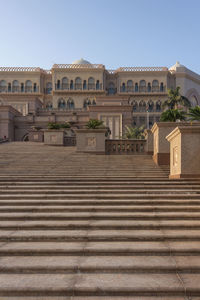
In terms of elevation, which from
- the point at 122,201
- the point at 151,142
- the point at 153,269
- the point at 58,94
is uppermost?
the point at 58,94

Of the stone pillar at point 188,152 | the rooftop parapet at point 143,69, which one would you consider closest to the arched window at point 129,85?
the rooftop parapet at point 143,69

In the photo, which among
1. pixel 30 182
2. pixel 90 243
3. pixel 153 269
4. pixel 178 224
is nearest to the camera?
pixel 153 269

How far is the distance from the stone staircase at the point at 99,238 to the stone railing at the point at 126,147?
7953mm

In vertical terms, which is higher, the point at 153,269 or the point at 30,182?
the point at 30,182

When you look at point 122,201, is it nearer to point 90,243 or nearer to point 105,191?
point 105,191

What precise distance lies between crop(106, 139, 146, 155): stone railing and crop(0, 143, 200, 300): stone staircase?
7953mm

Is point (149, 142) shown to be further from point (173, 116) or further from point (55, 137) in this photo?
point (55, 137)

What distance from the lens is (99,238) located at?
6.13m

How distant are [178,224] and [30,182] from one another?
5753 millimetres

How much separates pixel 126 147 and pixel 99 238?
41.9 feet

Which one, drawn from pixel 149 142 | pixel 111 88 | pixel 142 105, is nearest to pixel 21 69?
pixel 111 88

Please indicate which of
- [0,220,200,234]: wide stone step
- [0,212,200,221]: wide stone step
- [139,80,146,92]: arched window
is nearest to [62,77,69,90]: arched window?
[139,80,146,92]: arched window

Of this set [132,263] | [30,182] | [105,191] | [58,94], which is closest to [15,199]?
[30,182]

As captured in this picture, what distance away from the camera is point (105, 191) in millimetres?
9039
